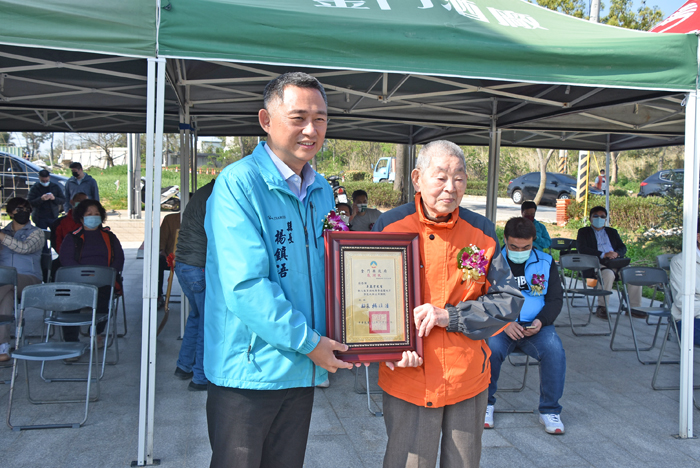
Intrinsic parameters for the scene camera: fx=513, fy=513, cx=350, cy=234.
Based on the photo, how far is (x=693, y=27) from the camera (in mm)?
4359

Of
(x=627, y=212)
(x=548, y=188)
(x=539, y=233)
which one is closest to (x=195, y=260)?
(x=539, y=233)

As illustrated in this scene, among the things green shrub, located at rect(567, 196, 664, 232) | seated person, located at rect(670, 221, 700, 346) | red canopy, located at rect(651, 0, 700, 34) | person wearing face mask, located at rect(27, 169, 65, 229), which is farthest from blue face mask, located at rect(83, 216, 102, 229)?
green shrub, located at rect(567, 196, 664, 232)

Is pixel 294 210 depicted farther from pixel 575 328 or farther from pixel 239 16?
pixel 575 328

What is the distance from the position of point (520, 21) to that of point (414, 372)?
8.92 ft

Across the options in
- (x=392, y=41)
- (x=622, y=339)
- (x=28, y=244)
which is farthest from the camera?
(x=622, y=339)

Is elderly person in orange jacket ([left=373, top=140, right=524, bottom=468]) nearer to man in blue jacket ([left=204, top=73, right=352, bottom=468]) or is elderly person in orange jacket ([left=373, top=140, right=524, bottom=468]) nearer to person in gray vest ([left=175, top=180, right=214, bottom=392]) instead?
man in blue jacket ([left=204, top=73, right=352, bottom=468])

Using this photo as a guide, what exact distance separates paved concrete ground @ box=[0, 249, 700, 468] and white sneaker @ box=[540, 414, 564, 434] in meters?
0.05

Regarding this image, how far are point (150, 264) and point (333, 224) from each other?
152 centimetres

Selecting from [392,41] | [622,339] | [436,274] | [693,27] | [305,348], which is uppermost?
[693,27]

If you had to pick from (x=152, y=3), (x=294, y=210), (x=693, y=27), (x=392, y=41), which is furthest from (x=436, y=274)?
(x=693, y=27)

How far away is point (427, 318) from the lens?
1.91 meters

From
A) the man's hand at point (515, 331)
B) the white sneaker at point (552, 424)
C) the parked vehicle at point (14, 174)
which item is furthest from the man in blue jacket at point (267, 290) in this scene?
the parked vehicle at point (14, 174)

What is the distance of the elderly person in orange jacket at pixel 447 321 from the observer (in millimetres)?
2000

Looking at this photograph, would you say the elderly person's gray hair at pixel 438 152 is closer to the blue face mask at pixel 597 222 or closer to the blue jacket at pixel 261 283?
the blue jacket at pixel 261 283
